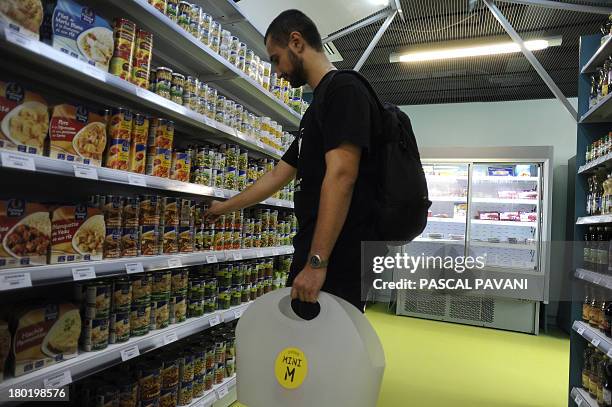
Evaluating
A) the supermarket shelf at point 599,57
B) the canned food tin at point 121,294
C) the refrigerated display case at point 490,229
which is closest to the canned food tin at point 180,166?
the canned food tin at point 121,294

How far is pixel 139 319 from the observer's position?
1951 mm

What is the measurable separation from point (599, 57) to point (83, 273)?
3.33 metres

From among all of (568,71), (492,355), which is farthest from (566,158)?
(492,355)

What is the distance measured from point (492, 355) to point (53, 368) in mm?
4010

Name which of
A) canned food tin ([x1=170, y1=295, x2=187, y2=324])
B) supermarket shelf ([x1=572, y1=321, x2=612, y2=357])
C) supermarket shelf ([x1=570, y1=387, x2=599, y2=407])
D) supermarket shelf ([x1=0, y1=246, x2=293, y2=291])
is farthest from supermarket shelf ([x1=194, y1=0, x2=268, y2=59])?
supermarket shelf ([x1=570, y1=387, x2=599, y2=407])

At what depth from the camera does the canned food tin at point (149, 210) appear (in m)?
1.98

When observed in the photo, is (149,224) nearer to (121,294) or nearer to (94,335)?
(121,294)

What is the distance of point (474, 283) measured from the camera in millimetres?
6059

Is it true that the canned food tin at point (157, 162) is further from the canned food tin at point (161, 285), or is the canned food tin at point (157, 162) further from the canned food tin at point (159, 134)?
the canned food tin at point (161, 285)

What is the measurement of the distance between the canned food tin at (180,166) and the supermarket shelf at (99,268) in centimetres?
42

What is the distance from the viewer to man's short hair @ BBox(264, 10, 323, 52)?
4.97ft

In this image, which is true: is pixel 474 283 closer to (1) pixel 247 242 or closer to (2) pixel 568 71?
(2) pixel 568 71
